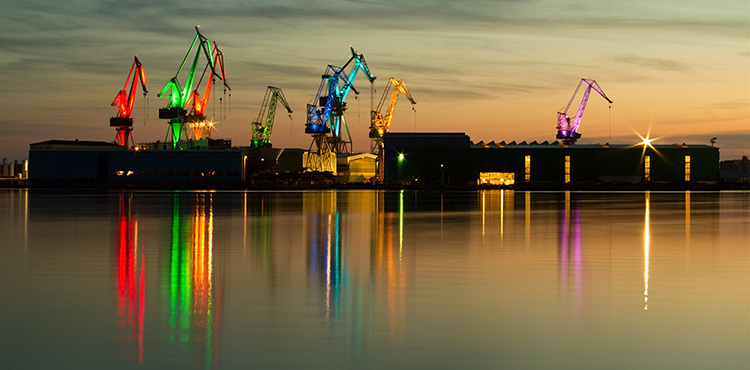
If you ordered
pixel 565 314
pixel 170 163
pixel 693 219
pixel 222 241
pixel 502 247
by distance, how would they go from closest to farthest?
pixel 565 314 < pixel 502 247 < pixel 222 241 < pixel 693 219 < pixel 170 163

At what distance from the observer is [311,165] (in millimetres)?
137750

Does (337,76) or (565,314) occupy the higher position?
(337,76)

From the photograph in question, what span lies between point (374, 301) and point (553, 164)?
95530 millimetres

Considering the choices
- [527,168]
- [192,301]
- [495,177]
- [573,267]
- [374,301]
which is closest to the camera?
[192,301]

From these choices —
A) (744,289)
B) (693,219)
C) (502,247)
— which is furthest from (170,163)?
(744,289)

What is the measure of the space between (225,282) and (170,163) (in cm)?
9922

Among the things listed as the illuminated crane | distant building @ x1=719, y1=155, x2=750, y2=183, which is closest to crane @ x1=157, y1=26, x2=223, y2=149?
the illuminated crane

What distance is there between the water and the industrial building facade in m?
79.5

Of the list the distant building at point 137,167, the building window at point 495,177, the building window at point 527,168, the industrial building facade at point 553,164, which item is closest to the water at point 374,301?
the industrial building facade at point 553,164

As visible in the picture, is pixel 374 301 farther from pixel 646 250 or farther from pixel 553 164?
pixel 553 164

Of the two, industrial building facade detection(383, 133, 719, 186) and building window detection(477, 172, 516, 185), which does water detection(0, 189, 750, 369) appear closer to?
industrial building facade detection(383, 133, 719, 186)

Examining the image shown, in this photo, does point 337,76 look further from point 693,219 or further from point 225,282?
point 225,282

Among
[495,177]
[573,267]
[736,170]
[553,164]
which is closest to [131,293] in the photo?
[573,267]

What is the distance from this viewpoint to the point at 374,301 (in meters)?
12.3
